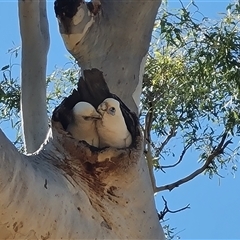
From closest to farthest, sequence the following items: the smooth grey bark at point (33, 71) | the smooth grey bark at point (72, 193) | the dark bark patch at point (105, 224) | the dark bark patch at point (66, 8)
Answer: the smooth grey bark at point (72, 193) < the dark bark patch at point (105, 224) < the dark bark patch at point (66, 8) < the smooth grey bark at point (33, 71)

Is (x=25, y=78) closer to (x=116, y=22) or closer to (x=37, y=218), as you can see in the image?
(x=116, y=22)

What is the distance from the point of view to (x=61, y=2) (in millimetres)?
1879

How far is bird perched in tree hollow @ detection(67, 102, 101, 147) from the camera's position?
1.47m

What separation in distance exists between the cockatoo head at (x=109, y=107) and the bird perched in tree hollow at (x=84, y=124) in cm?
2

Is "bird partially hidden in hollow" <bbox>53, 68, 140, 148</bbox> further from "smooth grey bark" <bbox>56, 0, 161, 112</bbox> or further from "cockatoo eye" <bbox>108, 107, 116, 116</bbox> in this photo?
"smooth grey bark" <bbox>56, 0, 161, 112</bbox>

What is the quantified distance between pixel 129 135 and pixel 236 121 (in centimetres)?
231

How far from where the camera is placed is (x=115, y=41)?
2.00 metres

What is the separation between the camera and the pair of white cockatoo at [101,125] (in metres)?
1.47

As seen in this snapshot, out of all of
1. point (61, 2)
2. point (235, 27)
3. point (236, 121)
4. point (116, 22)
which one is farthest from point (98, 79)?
point (236, 121)

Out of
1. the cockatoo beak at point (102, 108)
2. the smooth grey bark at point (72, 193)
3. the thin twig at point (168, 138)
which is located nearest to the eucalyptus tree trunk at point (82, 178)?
the smooth grey bark at point (72, 193)

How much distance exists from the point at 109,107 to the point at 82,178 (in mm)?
192

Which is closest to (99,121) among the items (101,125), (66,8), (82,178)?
(101,125)

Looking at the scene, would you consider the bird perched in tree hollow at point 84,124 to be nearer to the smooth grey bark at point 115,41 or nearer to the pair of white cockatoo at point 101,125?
the pair of white cockatoo at point 101,125

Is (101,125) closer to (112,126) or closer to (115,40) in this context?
(112,126)
